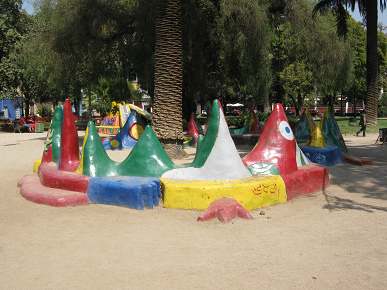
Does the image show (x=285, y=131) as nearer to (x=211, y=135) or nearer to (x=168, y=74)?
(x=211, y=135)

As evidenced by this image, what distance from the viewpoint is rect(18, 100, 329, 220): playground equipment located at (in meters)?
5.40

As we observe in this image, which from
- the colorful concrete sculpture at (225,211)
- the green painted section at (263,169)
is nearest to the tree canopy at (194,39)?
the green painted section at (263,169)

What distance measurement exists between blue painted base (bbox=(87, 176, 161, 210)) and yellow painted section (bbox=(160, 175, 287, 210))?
207 mm

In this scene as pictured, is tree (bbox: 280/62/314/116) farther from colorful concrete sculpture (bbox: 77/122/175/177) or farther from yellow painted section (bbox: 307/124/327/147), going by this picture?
colorful concrete sculpture (bbox: 77/122/175/177)

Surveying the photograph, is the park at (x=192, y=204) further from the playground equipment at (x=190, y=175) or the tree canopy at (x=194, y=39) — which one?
the tree canopy at (x=194, y=39)

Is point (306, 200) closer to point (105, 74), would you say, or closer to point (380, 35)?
point (105, 74)

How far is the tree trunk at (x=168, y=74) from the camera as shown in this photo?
1049 centimetres

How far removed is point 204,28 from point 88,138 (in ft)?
31.9

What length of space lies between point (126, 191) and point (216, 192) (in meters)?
1.39

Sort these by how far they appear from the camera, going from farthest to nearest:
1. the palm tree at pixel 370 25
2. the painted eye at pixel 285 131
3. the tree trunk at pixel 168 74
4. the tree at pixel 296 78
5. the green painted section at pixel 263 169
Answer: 1. the tree at pixel 296 78
2. the palm tree at pixel 370 25
3. the tree trunk at pixel 168 74
4. the painted eye at pixel 285 131
5. the green painted section at pixel 263 169

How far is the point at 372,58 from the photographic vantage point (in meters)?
20.8

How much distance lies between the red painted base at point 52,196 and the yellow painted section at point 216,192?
54.5 inches

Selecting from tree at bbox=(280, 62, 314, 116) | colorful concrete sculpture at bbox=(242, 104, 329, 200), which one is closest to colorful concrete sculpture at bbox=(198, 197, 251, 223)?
colorful concrete sculpture at bbox=(242, 104, 329, 200)

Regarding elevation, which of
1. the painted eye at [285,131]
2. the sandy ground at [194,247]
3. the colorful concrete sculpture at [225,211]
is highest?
the painted eye at [285,131]
